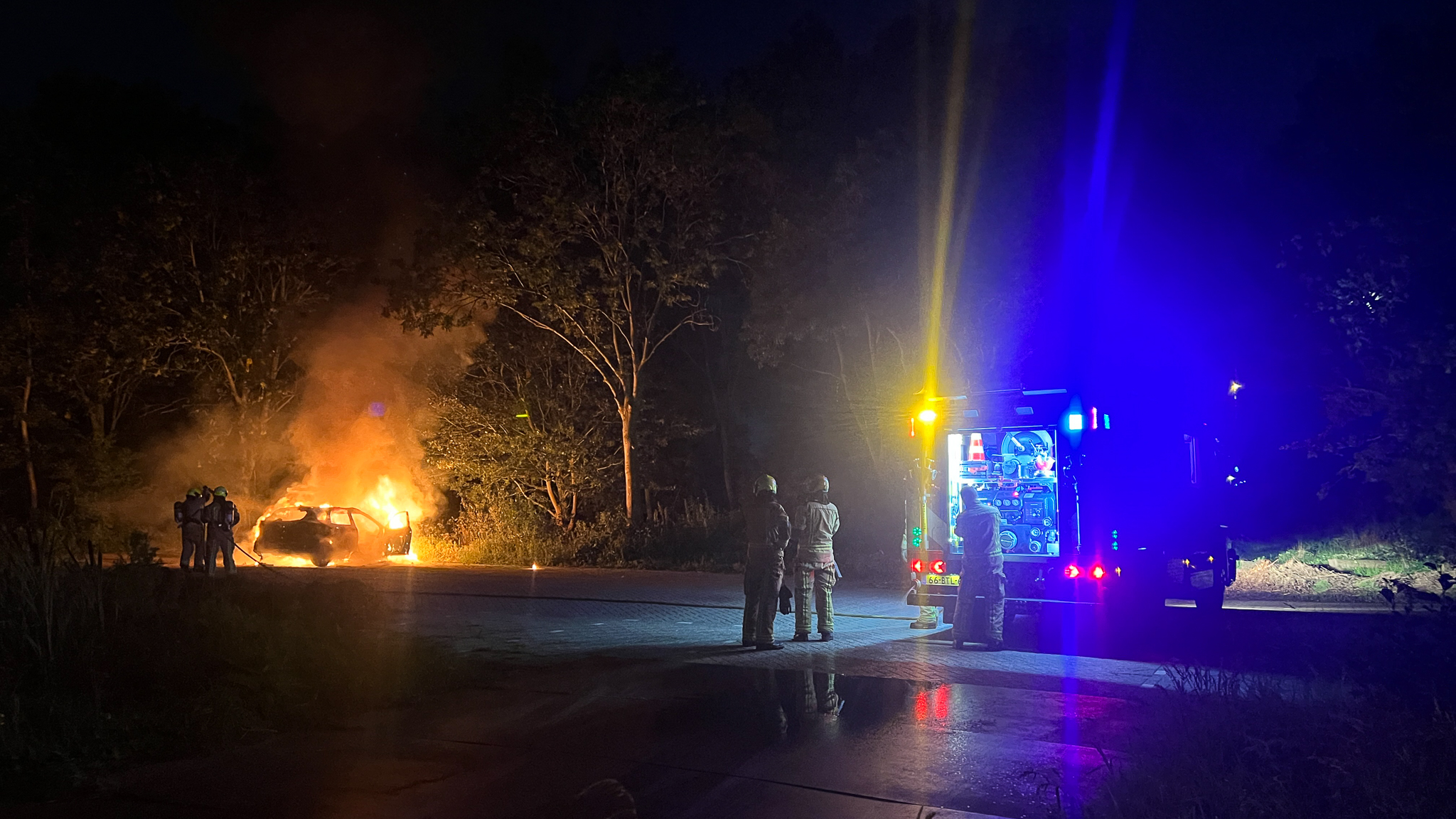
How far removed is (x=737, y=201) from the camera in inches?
1073

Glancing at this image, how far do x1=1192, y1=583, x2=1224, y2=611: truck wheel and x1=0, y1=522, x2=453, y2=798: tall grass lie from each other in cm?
847

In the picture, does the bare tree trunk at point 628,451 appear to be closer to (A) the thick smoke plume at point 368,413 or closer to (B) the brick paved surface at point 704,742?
(A) the thick smoke plume at point 368,413

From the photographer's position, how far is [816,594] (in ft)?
37.7

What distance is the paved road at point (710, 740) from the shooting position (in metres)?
5.70

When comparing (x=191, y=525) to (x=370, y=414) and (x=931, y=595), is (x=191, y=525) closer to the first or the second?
(x=370, y=414)

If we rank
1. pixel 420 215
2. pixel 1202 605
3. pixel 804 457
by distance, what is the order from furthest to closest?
pixel 804 457
pixel 420 215
pixel 1202 605

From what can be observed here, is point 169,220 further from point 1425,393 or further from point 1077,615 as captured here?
point 1425,393

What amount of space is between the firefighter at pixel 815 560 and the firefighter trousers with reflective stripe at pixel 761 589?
44cm

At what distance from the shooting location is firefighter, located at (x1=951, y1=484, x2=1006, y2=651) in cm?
1082

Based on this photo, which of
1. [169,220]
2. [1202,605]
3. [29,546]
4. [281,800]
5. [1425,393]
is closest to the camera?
[281,800]

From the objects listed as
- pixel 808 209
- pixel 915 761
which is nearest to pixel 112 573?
pixel 915 761

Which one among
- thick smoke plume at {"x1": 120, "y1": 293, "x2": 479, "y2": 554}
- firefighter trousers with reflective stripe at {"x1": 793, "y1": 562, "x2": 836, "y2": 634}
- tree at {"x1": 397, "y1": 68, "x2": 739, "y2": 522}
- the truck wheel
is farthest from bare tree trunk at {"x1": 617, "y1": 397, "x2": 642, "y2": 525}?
the truck wheel

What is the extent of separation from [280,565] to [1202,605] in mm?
17407

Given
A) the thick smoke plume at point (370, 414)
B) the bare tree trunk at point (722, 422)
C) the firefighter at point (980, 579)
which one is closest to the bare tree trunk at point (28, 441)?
the thick smoke plume at point (370, 414)
